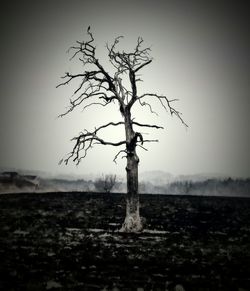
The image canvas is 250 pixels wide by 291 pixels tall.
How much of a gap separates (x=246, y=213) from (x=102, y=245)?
46.9 ft

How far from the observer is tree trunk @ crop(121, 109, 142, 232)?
2169 centimetres

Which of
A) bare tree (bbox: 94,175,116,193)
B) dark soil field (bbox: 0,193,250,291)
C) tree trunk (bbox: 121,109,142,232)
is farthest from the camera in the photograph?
bare tree (bbox: 94,175,116,193)

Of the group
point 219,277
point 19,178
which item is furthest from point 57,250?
point 19,178

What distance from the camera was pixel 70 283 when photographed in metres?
10.8

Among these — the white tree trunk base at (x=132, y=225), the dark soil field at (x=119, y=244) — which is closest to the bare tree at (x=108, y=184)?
the dark soil field at (x=119, y=244)

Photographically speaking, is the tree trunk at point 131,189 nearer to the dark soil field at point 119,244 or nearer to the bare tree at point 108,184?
the dark soil field at point 119,244

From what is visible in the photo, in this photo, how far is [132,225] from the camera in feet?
70.9

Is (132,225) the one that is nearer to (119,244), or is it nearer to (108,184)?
(119,244)

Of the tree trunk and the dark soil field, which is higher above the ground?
the tree trunk

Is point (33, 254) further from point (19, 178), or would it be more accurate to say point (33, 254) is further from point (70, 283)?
point (19, 178)

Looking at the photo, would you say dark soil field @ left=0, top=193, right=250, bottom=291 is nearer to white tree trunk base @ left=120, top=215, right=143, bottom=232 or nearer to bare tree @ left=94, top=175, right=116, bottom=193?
white tree trunk base @ left=120, top=215, right=143, bottom=232

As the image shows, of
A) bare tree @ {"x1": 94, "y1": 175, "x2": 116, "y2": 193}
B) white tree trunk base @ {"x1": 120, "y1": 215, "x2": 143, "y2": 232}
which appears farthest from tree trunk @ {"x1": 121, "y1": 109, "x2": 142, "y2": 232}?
bare tree @ {"x1": 94, "y1": 175, "x2": 116, "y2": 193}

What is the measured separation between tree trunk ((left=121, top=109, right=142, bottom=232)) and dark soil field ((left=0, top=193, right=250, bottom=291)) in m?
0.85

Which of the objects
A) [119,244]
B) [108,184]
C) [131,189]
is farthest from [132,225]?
[108,184]
